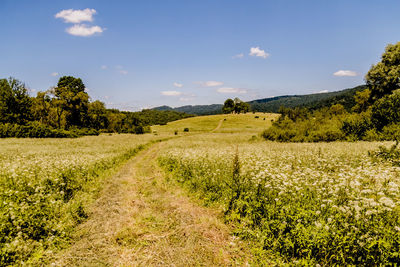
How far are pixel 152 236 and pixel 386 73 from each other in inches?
1977

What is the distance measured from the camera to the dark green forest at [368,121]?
23.9m

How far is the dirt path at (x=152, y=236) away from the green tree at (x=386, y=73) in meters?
46.3

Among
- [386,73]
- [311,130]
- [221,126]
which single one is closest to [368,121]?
[311,130]

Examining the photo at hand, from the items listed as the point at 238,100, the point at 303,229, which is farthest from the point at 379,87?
the point at 238,100

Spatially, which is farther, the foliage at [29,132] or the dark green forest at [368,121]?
the foliage at [29,132]

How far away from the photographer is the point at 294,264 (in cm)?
439

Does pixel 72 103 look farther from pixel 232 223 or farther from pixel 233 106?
pixel 233 106

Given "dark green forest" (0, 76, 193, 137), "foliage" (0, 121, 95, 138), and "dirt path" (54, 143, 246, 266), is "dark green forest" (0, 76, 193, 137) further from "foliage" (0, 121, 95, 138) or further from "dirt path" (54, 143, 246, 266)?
"dirt path" (54, 143, 246, 266)

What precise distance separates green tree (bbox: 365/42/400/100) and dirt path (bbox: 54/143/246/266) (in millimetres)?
46276

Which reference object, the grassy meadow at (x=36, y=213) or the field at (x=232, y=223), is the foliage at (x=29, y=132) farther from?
the field at (x=232, y=223)

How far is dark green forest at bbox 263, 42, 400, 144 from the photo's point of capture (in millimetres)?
23877

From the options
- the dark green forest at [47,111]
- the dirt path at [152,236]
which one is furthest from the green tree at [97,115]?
the dirt path at [152,236]

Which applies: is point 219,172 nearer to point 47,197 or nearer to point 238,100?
point 47,197

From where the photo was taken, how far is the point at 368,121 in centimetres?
2581
